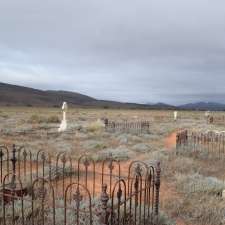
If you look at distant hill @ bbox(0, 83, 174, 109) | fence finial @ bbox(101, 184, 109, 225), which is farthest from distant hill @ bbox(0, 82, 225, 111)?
fence finial @ bbox(101, 184, 109, 225)

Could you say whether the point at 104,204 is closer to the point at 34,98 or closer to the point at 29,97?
the point at 29,97

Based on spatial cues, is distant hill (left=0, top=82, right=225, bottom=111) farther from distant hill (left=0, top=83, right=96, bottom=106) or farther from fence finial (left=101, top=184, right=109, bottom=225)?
fence finial (left=101, top=184, right=109, bottom=225)

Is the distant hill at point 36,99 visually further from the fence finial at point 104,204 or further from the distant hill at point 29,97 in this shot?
the fence finial at point 104,204

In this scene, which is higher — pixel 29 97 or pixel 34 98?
pixel 29 97

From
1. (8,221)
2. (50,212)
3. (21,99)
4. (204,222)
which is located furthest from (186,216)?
(21,99)

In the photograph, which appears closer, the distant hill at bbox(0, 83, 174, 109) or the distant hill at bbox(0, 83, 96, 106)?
the distant hill at bbox(0, 83, 96, 106)

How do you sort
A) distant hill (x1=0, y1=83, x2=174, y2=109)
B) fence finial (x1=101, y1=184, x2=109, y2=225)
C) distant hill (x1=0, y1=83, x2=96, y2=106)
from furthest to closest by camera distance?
1. distant hill (x1=0, y1=83, x2=174, y2=109)
2. distant hill (x1=0, y1=83, x2=96, y2=106)
3. fence finial (x1=101, y1=184, x2=109, y2=225)

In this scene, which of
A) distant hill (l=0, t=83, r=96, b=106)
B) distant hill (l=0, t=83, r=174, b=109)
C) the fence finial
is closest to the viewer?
the fence finial

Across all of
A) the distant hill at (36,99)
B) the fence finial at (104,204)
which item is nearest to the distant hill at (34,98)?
the distant hill at (36,99)

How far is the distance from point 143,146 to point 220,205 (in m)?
7.51

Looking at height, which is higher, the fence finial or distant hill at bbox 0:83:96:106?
distant hill at bbox 0:83:96:106

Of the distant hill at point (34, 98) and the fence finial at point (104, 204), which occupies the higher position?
the distant hill at point (34, 98)

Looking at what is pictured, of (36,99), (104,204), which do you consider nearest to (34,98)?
(36,99)

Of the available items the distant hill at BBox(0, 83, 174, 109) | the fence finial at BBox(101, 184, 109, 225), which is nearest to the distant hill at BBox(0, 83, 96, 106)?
the distant hill at BBox(0, 83, 174, 109)
